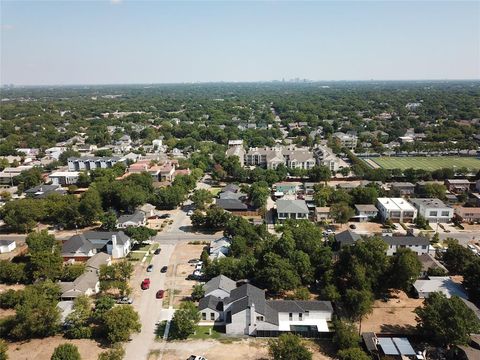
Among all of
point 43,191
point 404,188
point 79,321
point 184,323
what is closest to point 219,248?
point 184,323

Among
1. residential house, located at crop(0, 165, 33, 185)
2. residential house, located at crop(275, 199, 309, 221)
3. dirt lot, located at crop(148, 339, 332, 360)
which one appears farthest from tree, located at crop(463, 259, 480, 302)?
residential house, located at crop(0, 165, 33, 185)

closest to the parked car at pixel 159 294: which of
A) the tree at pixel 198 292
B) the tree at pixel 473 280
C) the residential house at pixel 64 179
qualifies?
the tree at pixel 198 292

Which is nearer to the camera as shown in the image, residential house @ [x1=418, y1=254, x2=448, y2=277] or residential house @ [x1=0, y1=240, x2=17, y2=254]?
residential house @ [x1=418, y1=254, x2=448, y2=277]

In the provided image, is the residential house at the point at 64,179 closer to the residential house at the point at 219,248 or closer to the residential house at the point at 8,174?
the residential house at the point at 8,174

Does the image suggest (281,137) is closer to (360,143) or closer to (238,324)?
(360,143)

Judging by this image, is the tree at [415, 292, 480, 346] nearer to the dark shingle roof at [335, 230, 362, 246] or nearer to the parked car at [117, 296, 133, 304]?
the dark shingle roof at [335, 230, 362, 246]
